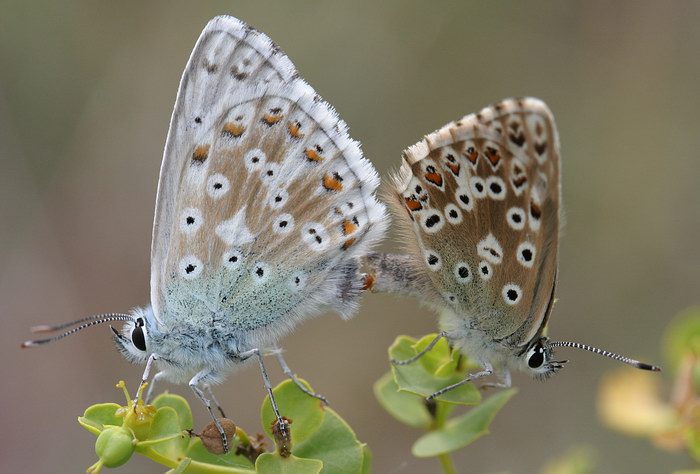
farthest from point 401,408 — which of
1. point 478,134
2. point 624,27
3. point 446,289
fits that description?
point 624,27

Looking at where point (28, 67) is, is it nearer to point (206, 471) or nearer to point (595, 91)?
point (595, 91)

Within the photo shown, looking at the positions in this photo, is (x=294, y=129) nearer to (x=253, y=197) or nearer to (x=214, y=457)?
(x=253, y=197)

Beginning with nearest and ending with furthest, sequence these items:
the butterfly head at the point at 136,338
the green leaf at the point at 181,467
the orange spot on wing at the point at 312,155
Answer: the green leaf at the point at 181,467 < the butterfly head at the point at 136,338 < the orange spot on wing at the point at 312,155

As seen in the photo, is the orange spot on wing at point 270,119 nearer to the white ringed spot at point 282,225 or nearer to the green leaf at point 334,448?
the white ringed spot at point 282,225

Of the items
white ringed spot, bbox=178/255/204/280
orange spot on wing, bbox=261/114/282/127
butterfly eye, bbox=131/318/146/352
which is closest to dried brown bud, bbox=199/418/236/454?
butterfly eye, bbox=131/318/146/352

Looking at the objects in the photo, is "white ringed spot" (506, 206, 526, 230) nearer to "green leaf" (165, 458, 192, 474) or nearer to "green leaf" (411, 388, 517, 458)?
"green leaf" (411, 388, 517, 458)

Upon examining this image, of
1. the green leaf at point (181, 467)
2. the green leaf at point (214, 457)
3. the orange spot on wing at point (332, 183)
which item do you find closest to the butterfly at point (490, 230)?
the orange spot on wing at point (332, 183)

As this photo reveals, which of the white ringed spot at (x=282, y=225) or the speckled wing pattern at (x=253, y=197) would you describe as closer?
the speckled wing pattern at (x=253, y=197)
